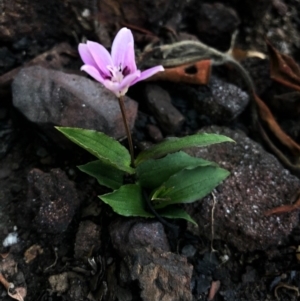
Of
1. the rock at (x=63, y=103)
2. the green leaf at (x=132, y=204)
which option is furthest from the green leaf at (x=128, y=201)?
the rock at (x=63, y=103)

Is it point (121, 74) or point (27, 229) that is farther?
point (27, 229)

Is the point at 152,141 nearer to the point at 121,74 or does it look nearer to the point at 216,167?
the point at 216,167

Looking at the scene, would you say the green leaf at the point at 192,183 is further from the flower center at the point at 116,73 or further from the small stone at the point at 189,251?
the flower center at the point at 116,73

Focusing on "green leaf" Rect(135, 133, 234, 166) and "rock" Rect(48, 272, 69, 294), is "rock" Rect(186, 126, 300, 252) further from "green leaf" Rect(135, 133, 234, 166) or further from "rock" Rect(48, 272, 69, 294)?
"rock" Rect(48, 272, 69, 294)

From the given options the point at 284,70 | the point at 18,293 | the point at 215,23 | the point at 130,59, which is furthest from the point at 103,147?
the point at 215,23

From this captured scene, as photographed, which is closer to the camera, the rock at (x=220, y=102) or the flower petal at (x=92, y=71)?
the flower petal at (x=92, y=71)

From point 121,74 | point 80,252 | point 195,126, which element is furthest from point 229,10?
point 80,252
